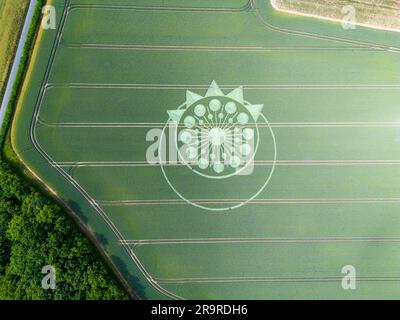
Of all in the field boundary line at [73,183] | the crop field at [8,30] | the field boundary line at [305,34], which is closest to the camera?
the field boundary line at [73,183]

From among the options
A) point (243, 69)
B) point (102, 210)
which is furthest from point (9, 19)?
point (243, 69)

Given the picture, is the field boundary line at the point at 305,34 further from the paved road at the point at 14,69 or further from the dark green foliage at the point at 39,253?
the dark green foliage at the point at 39,253

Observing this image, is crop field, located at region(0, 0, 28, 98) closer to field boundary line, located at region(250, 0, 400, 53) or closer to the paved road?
the paved road

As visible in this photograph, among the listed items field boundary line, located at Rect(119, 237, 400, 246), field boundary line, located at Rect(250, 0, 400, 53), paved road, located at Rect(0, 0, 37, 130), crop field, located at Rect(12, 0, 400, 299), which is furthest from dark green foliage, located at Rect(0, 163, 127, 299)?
field boundary line, located at Rect(250, 0, 400, 53)

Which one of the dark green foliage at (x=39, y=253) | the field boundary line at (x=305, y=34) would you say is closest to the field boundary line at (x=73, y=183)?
the dark green foliage at (x=39, y=253)

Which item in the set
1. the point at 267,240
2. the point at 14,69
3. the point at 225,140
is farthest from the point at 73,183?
the point at 267,240

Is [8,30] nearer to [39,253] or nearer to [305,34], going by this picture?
[39,253]
